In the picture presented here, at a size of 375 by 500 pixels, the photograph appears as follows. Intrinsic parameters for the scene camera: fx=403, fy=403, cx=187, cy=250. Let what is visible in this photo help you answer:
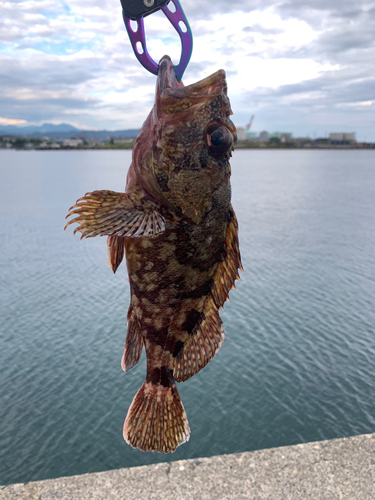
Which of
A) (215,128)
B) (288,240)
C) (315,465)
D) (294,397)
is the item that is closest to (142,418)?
(215,128)

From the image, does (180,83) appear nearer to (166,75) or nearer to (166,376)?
(166,75)

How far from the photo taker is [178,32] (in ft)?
10.6

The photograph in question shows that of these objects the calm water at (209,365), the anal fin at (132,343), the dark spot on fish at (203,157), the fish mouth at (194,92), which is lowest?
the calm water at (209,365)

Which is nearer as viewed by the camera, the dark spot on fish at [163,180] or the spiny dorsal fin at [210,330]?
the dark spot on fish at [163,180]

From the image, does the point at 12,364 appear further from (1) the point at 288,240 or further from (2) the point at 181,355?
(1) the point at 288,240

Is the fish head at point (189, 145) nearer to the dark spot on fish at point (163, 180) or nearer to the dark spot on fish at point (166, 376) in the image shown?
the dark spot on fish at point (163, 180)

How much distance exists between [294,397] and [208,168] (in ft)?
58.8

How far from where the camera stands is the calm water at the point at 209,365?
16781 mm

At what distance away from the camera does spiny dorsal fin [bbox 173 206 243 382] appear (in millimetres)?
3461

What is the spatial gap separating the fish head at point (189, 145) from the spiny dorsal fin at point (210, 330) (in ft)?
1.85

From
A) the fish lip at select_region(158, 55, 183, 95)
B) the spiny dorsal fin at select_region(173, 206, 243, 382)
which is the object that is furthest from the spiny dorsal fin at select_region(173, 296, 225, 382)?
the fish lip at select_region(158, 55, 183, 95)

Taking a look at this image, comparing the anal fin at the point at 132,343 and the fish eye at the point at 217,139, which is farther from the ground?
the fish eye at the point at 217,139

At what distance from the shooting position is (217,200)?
315cm

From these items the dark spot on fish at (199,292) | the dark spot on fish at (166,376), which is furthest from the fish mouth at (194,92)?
the dark spot on fish at (166,376)
